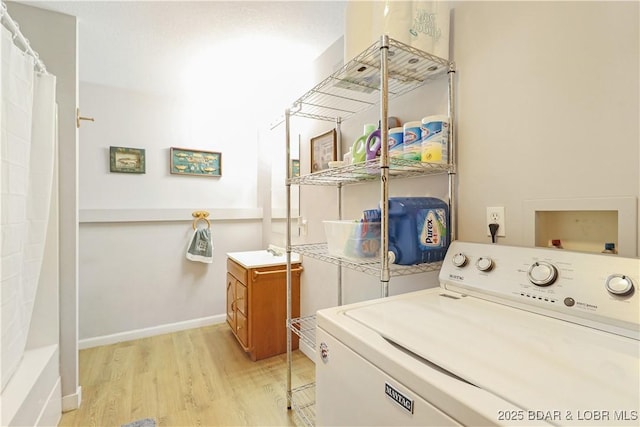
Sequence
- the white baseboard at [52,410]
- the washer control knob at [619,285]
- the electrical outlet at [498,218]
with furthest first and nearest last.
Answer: the white baseboard at [52,410]
the electrical outlet at [498,218]
the washer control knob at [619,285]

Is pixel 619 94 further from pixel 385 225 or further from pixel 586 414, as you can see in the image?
pixel 586 414

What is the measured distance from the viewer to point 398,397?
0.58 meters

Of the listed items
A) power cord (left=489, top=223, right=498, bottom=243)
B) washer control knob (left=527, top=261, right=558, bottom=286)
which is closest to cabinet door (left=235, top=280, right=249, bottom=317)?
power cord (left=489, top=223, right=498, bottom=243)

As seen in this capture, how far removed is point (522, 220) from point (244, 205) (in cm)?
257

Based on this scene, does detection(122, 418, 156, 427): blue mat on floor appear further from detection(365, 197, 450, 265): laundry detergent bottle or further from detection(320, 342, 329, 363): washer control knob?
detection(365, 197, 450, 265): laundry detergent bottle

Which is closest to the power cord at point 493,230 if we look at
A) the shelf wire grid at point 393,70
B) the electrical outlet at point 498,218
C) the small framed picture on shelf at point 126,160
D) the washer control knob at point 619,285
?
the electrical outlet at point 498,218

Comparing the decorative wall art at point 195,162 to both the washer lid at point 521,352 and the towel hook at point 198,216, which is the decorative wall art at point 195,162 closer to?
the towel hook at point 198,216

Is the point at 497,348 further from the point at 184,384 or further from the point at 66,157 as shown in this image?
the point at 66,157

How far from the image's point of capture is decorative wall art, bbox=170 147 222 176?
8.99ft

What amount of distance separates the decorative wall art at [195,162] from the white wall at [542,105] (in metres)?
2.36

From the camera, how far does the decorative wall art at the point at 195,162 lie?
2740mm

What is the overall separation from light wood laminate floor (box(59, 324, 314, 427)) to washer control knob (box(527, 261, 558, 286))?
1.38 m

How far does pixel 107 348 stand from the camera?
7.77 feet

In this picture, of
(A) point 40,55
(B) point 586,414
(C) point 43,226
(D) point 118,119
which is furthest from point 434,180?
(D) point 118,119
